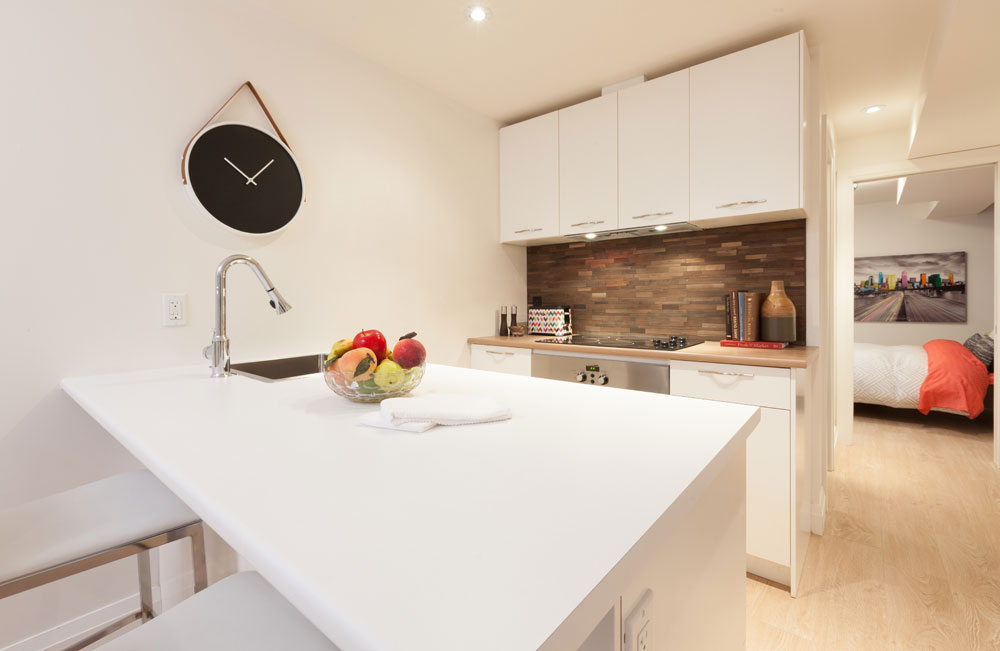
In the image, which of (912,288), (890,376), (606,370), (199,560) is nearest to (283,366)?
(199,560)

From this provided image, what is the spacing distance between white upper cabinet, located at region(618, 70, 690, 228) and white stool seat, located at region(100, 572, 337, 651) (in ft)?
7.76

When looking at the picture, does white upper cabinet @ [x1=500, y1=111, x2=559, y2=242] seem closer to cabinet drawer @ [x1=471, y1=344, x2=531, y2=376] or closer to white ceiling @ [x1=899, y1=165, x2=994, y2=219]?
cabinet drawer @ [x1=471, y1=344, x2=531, y2=376]

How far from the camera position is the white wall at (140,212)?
1.50m

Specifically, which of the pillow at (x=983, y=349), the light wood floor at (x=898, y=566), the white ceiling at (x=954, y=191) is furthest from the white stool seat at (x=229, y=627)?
the pillow at (x=983, y=349)

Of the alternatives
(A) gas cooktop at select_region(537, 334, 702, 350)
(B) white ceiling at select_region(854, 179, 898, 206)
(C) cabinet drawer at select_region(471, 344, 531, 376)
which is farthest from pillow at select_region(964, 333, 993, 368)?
(C) cabinet drawer at select_region(471, 344, 531, 376)

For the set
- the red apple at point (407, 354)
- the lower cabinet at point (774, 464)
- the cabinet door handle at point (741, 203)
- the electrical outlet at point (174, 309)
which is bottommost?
the lower cabinet at point (774, 464)

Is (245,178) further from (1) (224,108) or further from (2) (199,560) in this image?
(2) (199,560)

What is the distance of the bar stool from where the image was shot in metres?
0.91

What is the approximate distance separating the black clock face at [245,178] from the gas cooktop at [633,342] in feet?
4.92

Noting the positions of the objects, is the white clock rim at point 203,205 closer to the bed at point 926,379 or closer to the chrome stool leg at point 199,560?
the chrome stool leg at point 199,560

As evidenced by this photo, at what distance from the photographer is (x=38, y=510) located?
1.09 metres

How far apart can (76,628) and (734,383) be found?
2574 millimetres

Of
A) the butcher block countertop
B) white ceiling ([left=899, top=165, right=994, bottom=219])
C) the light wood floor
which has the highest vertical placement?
white ceiling ([left=899, top=165, right=994, bottom=219])

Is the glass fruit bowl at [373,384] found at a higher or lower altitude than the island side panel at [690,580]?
higher
